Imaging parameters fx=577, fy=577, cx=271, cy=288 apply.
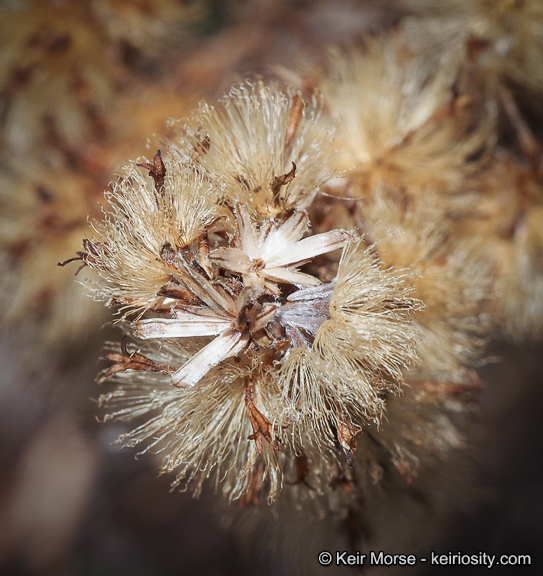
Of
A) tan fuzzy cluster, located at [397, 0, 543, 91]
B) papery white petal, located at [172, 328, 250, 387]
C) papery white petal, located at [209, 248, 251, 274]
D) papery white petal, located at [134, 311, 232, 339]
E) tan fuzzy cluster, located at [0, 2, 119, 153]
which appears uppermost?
tan fuzzy cluster, located at [0, 2, 119, 153]

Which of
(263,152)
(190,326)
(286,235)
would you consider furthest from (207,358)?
(263,152)

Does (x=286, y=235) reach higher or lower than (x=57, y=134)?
lower

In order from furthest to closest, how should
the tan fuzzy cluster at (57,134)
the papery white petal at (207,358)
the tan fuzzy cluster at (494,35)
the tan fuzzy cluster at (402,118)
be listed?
the tan fuzzy cluster at (57,134) → the tan fuzzy cluster at (494,35) → the tan fuzzy cluster at (402,118) → the papery white petal at (207,358)

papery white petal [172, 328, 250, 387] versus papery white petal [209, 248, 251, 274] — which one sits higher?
papery white petal [209, 248, 251, 274]

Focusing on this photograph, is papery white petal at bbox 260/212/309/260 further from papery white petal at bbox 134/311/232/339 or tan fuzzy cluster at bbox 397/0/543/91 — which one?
tan fuzzy cluster at bbox 397/0/543/91

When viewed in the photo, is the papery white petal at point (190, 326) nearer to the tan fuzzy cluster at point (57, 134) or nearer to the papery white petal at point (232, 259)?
the papery white petal at point (232, 259)

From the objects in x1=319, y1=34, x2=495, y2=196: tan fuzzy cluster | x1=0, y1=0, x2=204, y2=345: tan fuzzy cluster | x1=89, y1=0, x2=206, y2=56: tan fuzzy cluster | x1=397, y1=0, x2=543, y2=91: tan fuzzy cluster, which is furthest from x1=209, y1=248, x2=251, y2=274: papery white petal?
x1=89, y1=0, x2=206, y2=56: tan fuzzy cluster

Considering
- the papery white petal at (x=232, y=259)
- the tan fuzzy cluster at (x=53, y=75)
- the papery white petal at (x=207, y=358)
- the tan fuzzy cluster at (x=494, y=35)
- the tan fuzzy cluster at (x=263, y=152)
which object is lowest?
the papery white petal at (x=207, y=358)

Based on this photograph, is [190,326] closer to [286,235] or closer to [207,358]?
[207,358]

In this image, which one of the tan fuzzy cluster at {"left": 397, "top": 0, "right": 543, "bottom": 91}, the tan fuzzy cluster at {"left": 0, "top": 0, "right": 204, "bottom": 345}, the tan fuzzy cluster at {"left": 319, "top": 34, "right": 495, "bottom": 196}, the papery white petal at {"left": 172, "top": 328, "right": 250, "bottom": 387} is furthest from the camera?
the tan fuzzy cluster at {"left": 0, "top": 0, "right": 204, "bottom": 345}

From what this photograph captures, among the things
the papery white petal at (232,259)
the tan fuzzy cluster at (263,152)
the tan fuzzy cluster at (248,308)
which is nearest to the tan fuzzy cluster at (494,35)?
the tan fuzzy cluster at (263,152)

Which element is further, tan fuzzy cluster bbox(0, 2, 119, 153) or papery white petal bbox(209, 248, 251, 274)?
tan fuzzy cluster bbox(0, 2, 119, 153)

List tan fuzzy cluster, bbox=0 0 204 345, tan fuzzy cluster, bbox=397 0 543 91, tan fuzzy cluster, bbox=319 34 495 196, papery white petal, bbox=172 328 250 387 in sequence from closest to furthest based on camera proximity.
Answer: papery white petal, bbox=172 328 250 387 < tan fuzzy cluster, bbox=319 34 495 196 < tan fuzzy cluster, bbox=397 0 543 91 < tan fuzzy cluster, bbox=0 0 204 345
